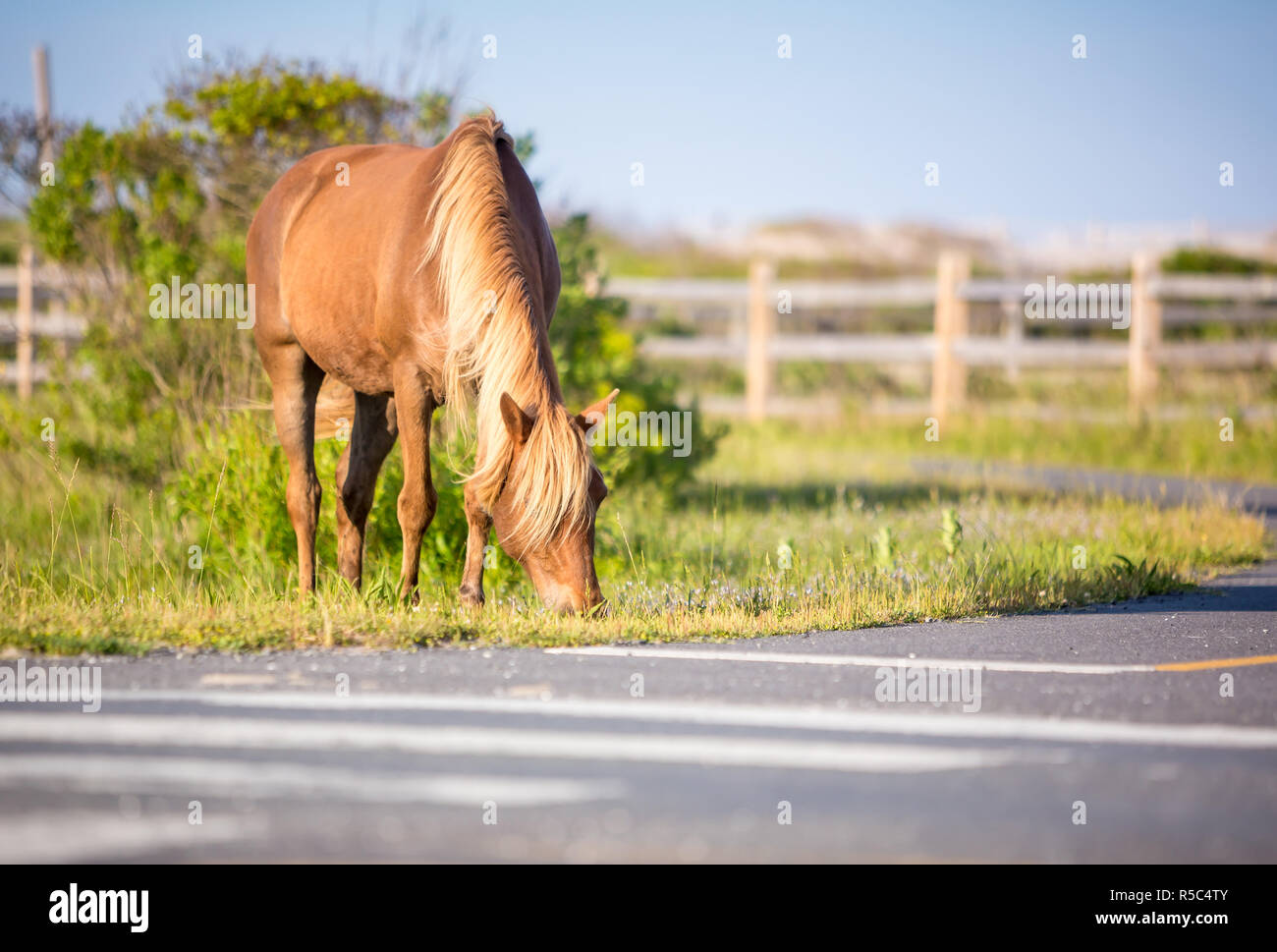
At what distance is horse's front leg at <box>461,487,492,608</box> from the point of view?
21.5ft

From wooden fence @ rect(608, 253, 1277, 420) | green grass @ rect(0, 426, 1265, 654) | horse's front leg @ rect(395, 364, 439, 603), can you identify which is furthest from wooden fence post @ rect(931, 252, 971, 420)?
horse's front leg @ rect(395, 364, 439, 603)

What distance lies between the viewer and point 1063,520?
1079cm

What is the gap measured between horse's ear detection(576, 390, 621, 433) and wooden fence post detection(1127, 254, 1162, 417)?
15080 millimetres

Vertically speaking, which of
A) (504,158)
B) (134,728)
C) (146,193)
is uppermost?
(146,193)

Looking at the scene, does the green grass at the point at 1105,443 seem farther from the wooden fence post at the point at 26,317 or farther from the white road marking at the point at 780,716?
the white road marking at the point at 780,716

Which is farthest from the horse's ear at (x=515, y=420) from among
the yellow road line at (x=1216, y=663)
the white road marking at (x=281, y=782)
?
the yellow road line at (x=1216, y=663)

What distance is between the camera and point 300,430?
26.9 feet

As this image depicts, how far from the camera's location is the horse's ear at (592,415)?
641 cm

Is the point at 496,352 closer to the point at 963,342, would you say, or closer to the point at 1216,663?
the point at 1216,663

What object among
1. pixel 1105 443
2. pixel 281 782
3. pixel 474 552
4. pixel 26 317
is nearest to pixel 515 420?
pixel 474 552

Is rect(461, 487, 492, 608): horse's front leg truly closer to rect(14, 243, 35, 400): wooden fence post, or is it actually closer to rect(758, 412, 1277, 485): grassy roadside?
rect(758, 412, 1277, 485): grassy roadside

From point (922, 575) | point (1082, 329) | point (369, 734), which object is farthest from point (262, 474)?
point (1082, 329)

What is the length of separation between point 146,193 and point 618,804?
31.1ft
